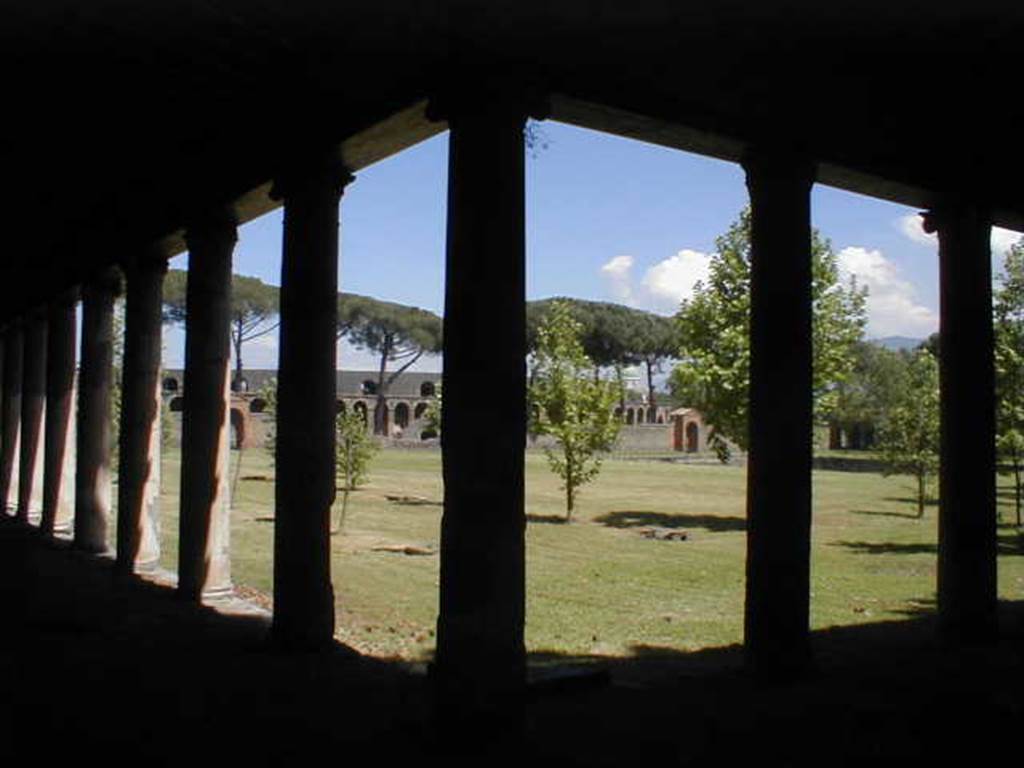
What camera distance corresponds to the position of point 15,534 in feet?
50.6

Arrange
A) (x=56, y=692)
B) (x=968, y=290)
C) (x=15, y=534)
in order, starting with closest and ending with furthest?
1. (x=56, y=692)
2. (x=968, y=290)
3. (x=15, y=534)

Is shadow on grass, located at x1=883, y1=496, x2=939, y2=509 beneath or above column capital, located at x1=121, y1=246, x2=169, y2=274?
beneath

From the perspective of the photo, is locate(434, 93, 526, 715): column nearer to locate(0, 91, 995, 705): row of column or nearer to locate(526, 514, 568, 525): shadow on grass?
locate(0, 91, 995, 705): row of column

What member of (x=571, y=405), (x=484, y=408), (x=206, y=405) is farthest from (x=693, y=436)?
(x=484, y=408)

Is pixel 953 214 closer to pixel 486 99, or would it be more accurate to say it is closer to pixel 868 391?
pixel 486 99

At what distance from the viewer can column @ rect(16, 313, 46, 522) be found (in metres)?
17.3

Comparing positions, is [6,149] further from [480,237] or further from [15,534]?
[15,534]

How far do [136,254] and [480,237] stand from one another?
25.0ft

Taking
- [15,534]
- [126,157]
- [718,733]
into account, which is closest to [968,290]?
[718,733]

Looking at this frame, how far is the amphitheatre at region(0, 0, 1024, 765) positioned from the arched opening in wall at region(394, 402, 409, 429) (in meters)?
72.2

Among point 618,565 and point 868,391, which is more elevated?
point 868,391

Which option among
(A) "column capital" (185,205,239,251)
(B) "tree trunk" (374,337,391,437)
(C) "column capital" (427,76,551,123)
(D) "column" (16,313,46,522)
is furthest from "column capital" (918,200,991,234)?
(B) "tree trunk" (374,337,391,437)

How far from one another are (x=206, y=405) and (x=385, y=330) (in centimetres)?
6896

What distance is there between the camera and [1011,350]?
63.3ft
